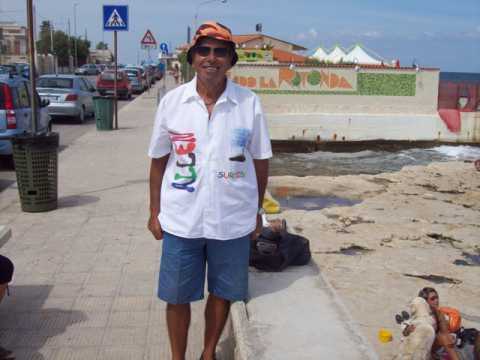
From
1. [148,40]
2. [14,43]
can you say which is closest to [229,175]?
[148,40]

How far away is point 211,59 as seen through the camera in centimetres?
308

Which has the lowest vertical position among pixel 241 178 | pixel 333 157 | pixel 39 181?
pixel 333 157

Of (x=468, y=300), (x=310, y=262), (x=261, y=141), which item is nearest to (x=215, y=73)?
(x=261, y=141)

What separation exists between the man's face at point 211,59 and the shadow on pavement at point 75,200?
5.33m

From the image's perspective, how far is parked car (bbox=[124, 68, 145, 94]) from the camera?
39.9 meters

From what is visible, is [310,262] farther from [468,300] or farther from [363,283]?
[468,300]

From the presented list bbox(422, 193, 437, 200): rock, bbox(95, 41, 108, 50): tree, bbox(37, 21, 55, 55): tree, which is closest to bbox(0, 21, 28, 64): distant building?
bbox(37, 21, 55, 55): tree

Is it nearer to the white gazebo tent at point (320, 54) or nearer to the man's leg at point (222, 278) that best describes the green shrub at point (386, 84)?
the white gazebo tent at point (320, 54)

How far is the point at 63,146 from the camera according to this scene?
1429 centimetres

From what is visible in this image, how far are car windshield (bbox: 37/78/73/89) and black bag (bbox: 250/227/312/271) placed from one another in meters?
16.9

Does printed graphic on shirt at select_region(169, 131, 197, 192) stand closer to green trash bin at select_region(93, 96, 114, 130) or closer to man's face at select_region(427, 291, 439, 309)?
man's face at select_region(427, 291, 439, 309)

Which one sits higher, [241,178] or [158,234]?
[241,178]

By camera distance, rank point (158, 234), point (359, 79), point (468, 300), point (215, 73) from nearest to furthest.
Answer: point (215, 73) → point (158, 234) → point (468, 300) → point (359, 79)

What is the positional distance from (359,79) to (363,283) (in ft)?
61.7
